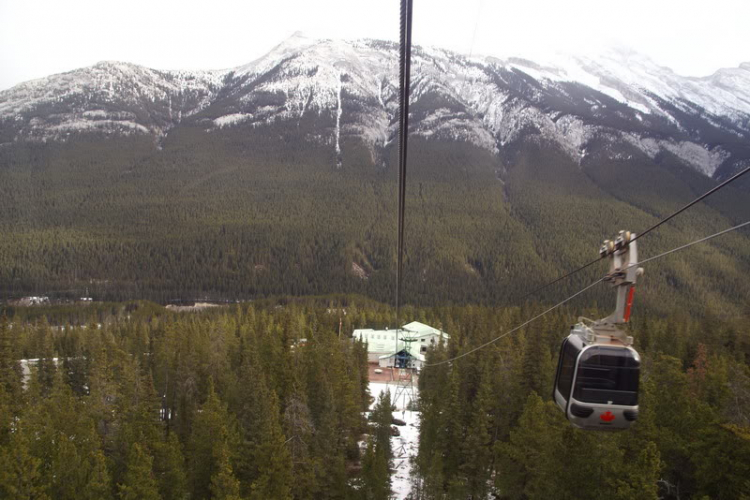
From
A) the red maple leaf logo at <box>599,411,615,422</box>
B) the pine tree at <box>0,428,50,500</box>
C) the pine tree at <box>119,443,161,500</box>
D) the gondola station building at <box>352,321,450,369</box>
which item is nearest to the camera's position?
the red maple leaf logo at <box>599,411,615,422</box>

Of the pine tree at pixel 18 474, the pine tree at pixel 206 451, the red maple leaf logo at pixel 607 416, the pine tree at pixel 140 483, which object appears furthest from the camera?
the pine tree at pixel 206 451

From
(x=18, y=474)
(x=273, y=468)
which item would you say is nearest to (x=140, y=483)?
(x=18, y=474)

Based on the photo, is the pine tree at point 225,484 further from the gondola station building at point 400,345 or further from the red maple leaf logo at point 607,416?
the gondola station building at point 400,345

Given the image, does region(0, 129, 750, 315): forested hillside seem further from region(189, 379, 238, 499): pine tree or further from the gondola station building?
region(189, 379, 238, 499): pine tree

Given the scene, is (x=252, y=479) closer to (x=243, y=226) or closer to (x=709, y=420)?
(x=709, y=420)

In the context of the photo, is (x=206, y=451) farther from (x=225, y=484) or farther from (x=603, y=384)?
(x=603, y=384)

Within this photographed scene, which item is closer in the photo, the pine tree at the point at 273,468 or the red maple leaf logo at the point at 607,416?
the red maple leaf logo at the point at 607,416

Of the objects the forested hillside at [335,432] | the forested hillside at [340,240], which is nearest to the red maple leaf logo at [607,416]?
the forested hillside at [335,432]

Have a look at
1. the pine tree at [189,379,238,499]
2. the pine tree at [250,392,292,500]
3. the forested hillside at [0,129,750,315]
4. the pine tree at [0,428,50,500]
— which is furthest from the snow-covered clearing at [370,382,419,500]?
the forested hillside at [0,129,750,315]
